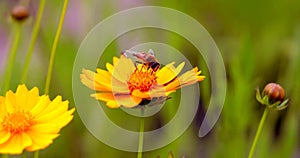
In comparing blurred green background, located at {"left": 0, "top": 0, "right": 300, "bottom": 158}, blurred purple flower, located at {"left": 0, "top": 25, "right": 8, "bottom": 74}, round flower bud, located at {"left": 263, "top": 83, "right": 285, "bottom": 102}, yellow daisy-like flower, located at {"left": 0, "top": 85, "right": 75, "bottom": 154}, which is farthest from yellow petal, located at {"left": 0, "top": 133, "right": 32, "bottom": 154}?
blurred purple flower, located at {"left": 0, "top": 25, "right": 8, "bottom": 74}

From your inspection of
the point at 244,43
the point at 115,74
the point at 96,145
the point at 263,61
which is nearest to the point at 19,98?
the point at 115,74

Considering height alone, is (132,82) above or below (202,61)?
below

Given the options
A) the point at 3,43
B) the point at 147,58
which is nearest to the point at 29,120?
the point at 147,58

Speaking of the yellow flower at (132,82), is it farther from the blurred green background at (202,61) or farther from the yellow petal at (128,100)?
the blurred green background at (202,61)

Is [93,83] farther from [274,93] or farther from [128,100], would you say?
[274,93]

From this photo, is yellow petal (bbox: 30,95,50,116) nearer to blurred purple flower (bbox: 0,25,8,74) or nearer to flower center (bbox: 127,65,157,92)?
flower center (bbox: 127,65,157,92)
